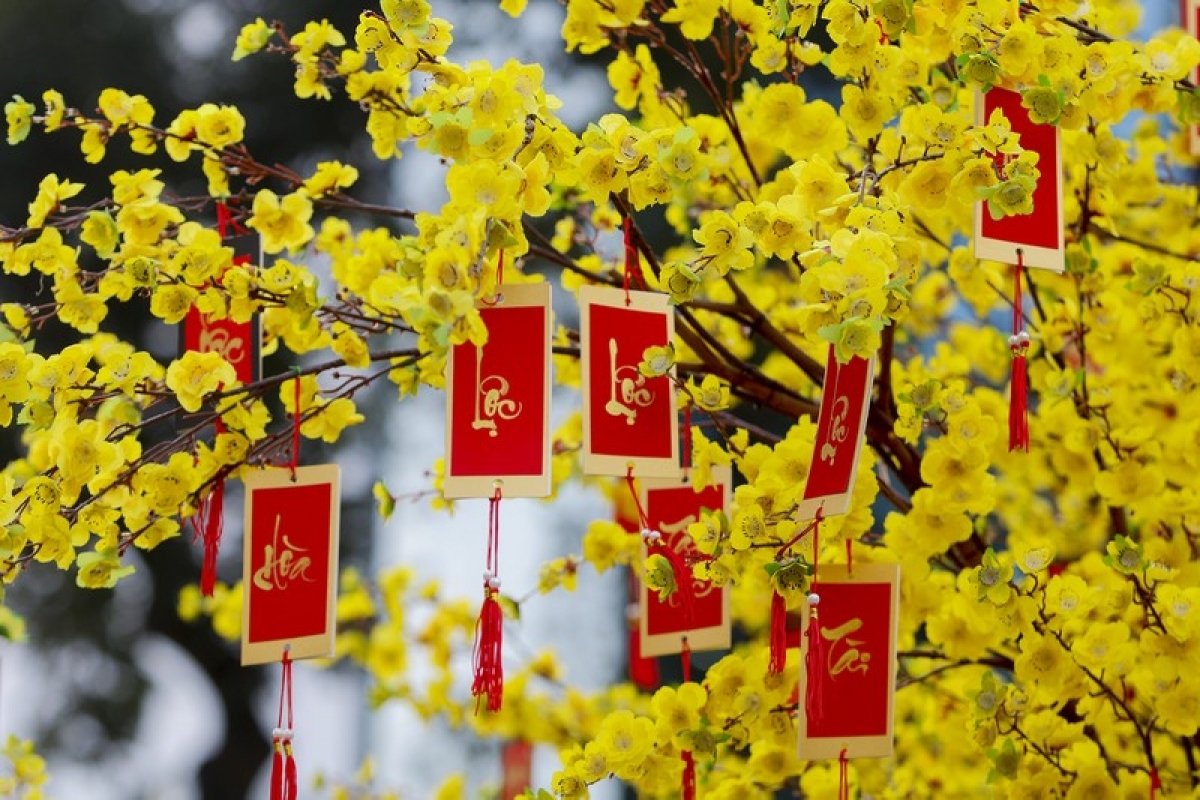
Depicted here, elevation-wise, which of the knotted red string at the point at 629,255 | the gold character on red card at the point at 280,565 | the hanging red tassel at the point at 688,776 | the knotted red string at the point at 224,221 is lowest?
the hanging red tassel at the point at 688,776

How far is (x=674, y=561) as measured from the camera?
1.23m

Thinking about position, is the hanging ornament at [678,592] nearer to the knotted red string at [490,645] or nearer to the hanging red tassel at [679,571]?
the hanging red tassel at [679,571]

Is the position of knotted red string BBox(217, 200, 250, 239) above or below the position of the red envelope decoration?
above

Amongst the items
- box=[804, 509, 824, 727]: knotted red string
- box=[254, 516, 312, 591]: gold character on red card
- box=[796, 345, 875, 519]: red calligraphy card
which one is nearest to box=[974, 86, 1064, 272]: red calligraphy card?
box=[796, 345, 875, 519]: red calligraphy card

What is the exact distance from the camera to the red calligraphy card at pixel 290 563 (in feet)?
4.23

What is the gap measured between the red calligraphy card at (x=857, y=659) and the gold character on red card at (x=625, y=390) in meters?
0.24

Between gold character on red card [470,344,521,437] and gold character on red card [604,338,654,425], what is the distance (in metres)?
0.09

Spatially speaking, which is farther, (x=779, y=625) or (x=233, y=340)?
(x=233, y=340)

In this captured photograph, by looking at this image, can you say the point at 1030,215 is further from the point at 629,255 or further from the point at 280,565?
the point at 280,565

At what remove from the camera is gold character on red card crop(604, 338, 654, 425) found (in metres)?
1.20

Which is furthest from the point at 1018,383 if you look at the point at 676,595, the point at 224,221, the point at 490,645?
the point at 224,221

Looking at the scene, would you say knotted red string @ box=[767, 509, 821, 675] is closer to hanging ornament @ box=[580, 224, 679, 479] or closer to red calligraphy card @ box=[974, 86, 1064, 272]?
hanging ornament @ box=[580, 224, 679, 479]

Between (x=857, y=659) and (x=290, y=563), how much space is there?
52cm

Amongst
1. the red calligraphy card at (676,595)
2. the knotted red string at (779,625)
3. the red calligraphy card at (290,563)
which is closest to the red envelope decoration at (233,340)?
the red calligraphy card at (290,563)
